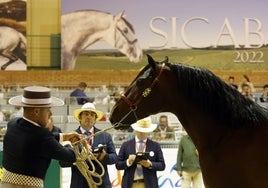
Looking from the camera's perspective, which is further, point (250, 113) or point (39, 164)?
point (39, 164)

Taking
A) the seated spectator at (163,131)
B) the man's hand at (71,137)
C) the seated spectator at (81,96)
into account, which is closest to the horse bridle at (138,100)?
the man's hand at (71,137)

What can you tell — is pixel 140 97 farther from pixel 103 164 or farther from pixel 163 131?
pixel 163 131

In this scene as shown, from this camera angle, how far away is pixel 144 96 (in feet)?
10.4

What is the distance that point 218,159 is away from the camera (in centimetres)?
290

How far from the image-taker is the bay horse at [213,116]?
2820 millimetres

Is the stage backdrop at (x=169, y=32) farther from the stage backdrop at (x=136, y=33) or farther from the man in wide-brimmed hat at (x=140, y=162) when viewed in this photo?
the man in wide-brimmed hat at (x=140, y=162)

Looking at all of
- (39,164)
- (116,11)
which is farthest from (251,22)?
(39,164)

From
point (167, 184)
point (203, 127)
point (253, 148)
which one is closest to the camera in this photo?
point (253, 148)

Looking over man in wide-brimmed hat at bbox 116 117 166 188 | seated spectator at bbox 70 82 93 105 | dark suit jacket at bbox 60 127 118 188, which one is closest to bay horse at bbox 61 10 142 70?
seated spectator at bbox 70 82 93 105

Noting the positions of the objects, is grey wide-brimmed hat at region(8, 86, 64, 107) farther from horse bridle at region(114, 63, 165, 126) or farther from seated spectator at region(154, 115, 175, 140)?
seated spectator at region(154, 115, 175, 140)

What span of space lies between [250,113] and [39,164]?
1.46 metres

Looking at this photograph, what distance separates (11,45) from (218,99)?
43.0 feet

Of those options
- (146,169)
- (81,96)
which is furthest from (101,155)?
(81,96)

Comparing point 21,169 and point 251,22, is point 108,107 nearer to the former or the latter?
point 251,22
